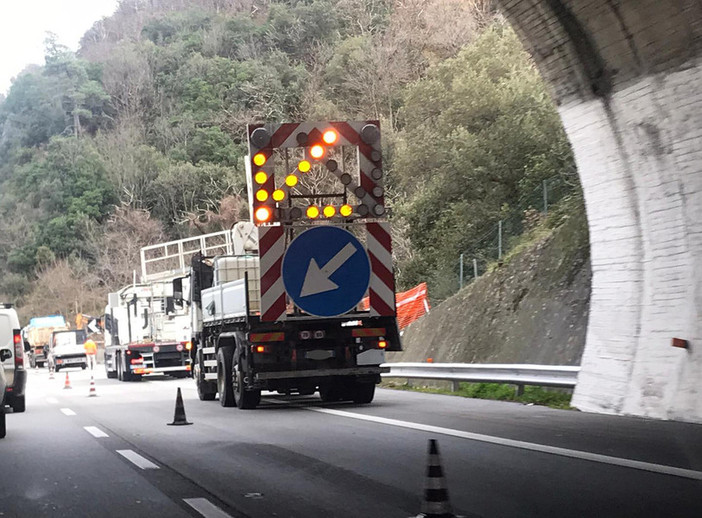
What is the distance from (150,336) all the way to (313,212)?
2195 cm

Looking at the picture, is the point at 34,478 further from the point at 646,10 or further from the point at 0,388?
the point at 646,10

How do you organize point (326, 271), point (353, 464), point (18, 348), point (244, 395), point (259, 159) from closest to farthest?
point (353, 464) < point (326, 271) < point (259, 159) < point (244, 395) < point (18, 348)

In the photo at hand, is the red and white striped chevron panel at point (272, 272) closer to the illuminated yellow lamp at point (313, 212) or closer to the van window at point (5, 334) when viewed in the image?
the illuminated yellow lamp at point (313, 212)

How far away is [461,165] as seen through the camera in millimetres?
35062

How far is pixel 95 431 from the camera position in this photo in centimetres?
1633

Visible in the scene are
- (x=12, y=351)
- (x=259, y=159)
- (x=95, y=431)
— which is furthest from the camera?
(x=12, y=351)

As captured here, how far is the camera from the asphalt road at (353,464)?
8.62 meters

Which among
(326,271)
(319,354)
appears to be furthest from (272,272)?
(319,354)

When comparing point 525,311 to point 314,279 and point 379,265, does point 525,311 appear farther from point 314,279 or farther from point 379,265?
point 314,279

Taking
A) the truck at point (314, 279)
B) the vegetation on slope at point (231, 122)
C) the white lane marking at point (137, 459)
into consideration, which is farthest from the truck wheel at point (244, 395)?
the vegetation on slope at point (231, 122)

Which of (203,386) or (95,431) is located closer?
(95,431)

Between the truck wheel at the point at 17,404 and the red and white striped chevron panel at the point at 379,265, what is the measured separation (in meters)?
6.95

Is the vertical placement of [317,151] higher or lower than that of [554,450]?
higher

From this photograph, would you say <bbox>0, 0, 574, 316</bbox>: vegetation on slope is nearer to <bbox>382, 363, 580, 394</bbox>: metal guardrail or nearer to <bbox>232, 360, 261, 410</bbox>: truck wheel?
<bbox>382, 363, 580, 394</bbox>: metal guardrail
